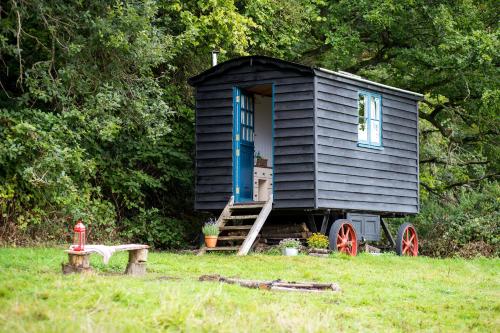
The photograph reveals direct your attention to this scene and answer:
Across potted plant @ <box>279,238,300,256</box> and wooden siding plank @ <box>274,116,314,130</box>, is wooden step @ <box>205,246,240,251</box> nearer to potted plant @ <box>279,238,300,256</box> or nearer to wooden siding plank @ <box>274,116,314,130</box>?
potted plant @ <box>279,238,300,256</box>

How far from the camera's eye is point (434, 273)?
14.2 meters

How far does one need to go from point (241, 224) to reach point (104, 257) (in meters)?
7.20

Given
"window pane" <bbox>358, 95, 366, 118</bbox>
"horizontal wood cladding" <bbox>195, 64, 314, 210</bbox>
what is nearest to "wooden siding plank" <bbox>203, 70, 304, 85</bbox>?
"horizontal wood cladding" <bbox>195, 64, 314, 210</bbox>

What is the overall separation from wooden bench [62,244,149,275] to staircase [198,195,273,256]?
413 centimetres

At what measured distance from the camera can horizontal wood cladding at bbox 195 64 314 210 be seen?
648 inches

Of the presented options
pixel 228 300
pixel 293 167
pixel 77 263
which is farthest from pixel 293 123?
pixel 228 300

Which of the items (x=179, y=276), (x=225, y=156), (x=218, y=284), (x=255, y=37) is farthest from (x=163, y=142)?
(x=218, y=284)

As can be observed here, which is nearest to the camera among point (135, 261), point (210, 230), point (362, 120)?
point (135, 261)

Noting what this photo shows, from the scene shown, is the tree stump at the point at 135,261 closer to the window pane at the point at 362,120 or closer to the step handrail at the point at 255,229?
→ the step handrail at the point at 255,229

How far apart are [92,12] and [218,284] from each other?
7.58 meters

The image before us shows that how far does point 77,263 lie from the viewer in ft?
34.8

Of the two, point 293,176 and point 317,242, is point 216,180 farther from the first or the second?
point 317,242

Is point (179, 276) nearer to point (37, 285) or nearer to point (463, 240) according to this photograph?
point (37, 285)

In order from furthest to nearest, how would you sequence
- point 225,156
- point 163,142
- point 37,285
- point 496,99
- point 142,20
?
point 496,99 → point 163,142 → point 225,156 → point 142,20 → point 37,285
